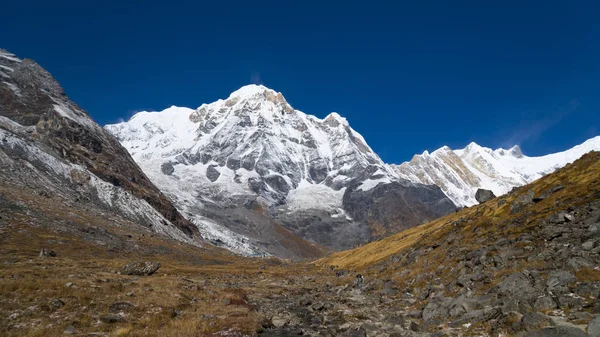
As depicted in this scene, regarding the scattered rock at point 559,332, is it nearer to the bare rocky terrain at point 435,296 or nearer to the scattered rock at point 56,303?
the bare rocky terrain at point 435,296

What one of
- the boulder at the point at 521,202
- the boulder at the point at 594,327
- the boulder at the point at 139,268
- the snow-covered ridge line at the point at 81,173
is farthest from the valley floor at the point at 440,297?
the snow-covered ridge line at the point at 81,173

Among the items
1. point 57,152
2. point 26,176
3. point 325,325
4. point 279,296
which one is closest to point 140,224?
point 26,176

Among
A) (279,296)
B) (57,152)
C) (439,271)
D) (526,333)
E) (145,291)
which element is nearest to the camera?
(526,333)

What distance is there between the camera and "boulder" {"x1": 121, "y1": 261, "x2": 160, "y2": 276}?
58.1 m

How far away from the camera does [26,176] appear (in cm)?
14788

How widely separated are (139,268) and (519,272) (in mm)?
53565

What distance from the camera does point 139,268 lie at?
59875 millimetres

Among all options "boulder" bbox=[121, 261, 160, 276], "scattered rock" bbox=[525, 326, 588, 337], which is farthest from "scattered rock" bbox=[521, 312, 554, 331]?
"boulder" bbox=[121, 261, 160, 276]

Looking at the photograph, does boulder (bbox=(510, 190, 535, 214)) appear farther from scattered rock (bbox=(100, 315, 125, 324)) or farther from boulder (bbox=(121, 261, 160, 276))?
boulder (bbox=(121, 261, 160, 276))

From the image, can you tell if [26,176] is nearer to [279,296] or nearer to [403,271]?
[279,296]

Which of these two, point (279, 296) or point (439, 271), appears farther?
point (279, 296)

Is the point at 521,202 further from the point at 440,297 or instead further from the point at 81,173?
the point at 81,173

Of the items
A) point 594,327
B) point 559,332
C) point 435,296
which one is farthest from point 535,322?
point 435,296

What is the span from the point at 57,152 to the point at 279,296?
191965 mm
